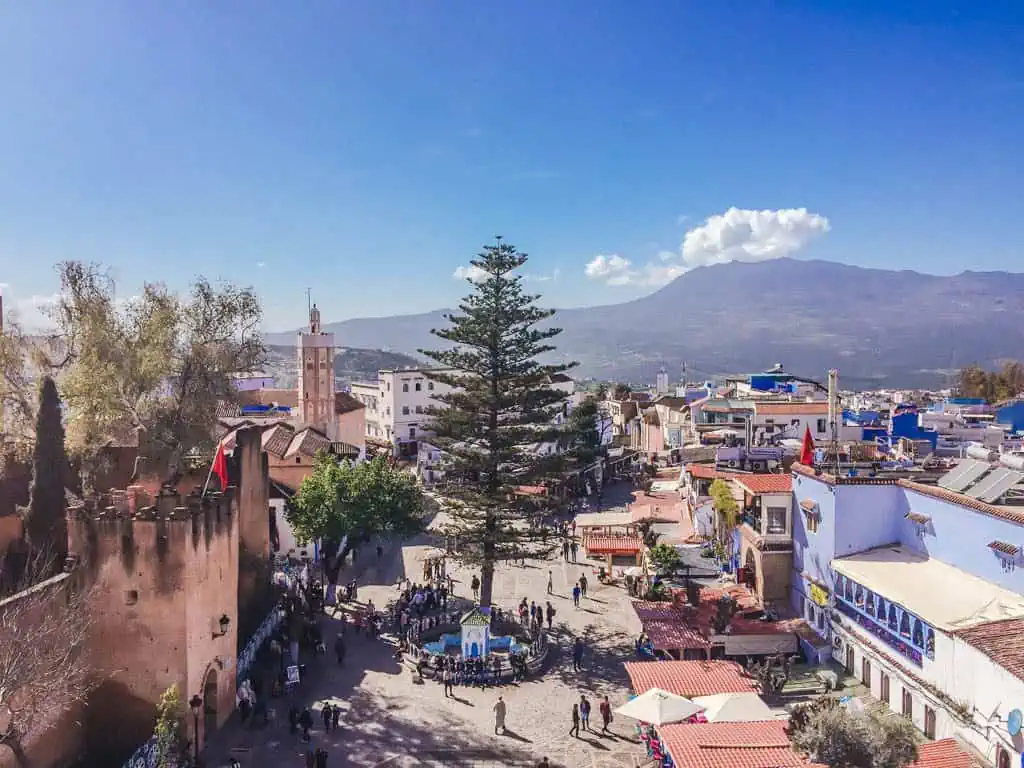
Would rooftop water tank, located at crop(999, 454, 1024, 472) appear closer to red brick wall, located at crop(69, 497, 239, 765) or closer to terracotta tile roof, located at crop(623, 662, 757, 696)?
terracotta tile roof, located at crop(623, 662, 757, 696)

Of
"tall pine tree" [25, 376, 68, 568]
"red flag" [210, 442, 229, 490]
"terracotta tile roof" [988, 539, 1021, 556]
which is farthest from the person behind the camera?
"tall pine tree" [25, 376, 68, 568]

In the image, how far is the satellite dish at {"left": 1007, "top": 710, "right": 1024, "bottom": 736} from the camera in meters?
10.7

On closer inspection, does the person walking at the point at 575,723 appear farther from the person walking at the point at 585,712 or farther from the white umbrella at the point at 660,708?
the white umbrella at the point at 660,708

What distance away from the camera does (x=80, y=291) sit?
70.3 ft

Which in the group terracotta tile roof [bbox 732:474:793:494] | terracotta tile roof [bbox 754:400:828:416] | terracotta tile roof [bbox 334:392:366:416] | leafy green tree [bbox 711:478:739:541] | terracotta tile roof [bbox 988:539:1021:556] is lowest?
leafy green tree [bbox 711:478:739:541]

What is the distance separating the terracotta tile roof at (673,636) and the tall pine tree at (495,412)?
14.8ft

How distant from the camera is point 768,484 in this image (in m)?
21.6

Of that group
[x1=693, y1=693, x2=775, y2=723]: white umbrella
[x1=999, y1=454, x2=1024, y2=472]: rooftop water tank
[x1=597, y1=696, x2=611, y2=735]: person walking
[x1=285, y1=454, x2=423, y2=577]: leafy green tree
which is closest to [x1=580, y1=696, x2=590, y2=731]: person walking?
[x1=597, y1=696, x2=611, y2=735]: person walking

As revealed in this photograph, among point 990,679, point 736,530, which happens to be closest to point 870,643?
point 990,679

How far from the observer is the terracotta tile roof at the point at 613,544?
2805 cm

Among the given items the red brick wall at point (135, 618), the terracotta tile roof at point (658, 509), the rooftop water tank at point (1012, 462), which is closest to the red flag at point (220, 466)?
the red brick wall at point (135, 618)

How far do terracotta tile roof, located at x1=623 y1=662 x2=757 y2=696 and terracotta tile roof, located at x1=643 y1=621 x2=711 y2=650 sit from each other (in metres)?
1.48

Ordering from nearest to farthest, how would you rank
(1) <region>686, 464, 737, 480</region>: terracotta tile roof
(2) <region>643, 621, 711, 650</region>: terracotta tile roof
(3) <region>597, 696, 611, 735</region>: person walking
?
1. (3) <region>597, 696, 611, 735</region>: person walking
2. (2) <region>643, 621, 711, 650</region>: terracotta tile roof
3. (1) <region>686, 464, 737, 480</region>: terracotta tile roof

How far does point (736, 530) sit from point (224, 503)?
1520 cm
